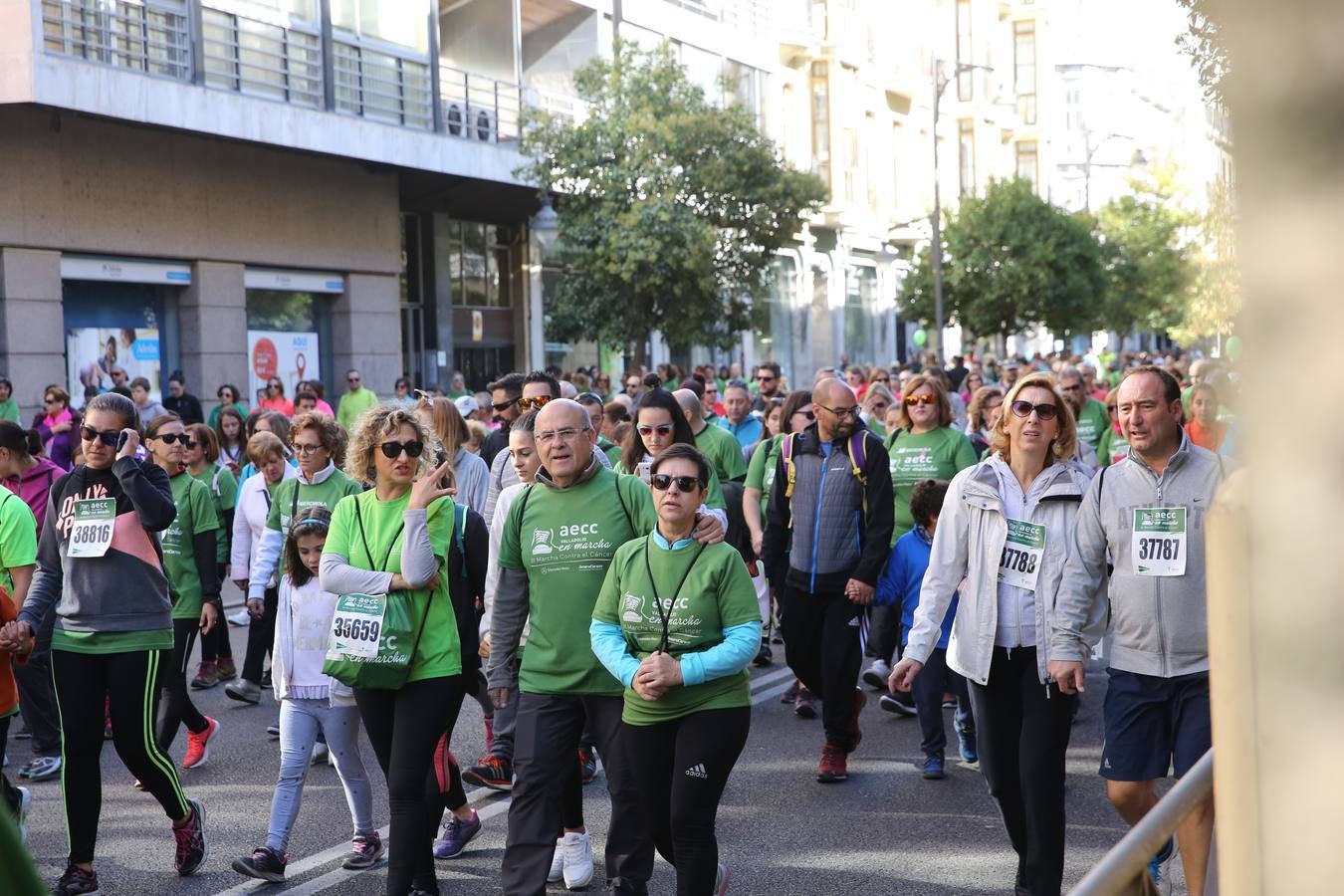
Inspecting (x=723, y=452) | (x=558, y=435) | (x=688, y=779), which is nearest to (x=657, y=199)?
(x=723, y=452)

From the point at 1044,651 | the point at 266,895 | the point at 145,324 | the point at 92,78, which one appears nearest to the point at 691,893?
the point at 1044,651

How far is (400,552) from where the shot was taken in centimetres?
577

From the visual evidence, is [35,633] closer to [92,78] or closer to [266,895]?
[266,895]

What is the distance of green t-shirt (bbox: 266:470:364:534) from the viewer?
8344 millimetres

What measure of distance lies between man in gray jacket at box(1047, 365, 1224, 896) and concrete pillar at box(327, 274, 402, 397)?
21994 millimetres

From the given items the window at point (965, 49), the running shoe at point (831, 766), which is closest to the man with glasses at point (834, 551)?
the running shoe at point (831, 766)

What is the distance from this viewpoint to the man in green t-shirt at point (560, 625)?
557 cm

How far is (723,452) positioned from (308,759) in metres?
4.76

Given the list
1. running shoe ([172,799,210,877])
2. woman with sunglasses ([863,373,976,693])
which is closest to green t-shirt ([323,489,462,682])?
running shoe ([172,799,210,877])

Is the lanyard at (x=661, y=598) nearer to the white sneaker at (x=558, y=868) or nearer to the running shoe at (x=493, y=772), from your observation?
the white sneaker at (x=558, y=868)

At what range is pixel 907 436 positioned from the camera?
965cm

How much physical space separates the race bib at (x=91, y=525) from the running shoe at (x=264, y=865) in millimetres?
1380

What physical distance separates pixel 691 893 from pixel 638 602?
0.94 meters

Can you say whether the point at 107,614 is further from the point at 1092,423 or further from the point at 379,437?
the point at 1092,423
